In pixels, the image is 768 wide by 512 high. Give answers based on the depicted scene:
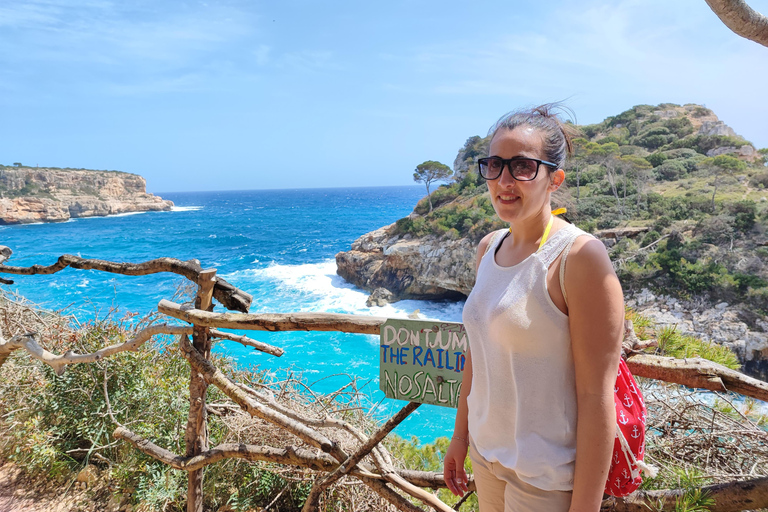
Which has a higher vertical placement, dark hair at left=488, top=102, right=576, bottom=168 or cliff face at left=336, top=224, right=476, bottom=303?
dark hair at left=488, top=102, right=576, bottom=168

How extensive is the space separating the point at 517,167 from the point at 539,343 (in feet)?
1.30

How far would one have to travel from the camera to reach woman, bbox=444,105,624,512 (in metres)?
0.85

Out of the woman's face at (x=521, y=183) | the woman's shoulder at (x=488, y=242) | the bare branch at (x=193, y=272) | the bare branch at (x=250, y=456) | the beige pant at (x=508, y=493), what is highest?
the woman's face at (x=521, y=183)

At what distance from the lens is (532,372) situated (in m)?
0.93

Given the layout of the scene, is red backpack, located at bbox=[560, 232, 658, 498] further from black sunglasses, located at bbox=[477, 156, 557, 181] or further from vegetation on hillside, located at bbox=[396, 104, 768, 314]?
vegetation on hillside, located at bbox=[396, 104, 768, 314]

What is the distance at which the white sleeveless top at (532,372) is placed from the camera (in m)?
0.90

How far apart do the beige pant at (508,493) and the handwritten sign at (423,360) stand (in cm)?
45

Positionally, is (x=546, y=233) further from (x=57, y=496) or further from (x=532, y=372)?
(x=57, y=496)

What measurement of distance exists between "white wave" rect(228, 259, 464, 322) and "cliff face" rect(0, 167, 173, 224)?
5150 centimetres

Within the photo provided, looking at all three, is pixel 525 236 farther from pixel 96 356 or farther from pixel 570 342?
pixel 96 356

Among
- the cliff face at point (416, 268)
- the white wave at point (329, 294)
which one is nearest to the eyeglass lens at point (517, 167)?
the white wave at point (329, 294)

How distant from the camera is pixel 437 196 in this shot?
3412cm

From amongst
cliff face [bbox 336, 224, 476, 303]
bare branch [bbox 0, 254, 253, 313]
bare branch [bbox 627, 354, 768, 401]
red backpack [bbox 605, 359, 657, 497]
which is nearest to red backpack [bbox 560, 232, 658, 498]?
red backpack [bbox 605, 359, 657, 497]

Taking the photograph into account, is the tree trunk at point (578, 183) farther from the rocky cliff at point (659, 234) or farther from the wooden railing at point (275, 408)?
the wooden railing at point (275, 408)
